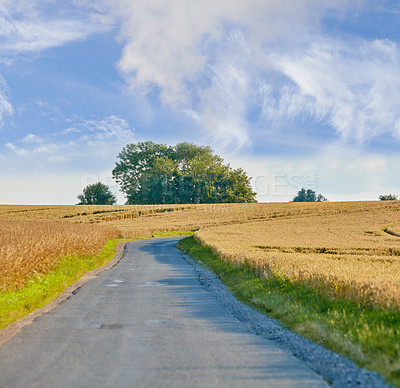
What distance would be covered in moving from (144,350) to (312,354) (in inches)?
121

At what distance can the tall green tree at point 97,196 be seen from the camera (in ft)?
411

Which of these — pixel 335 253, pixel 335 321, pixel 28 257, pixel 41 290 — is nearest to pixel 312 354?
pixel 335 321

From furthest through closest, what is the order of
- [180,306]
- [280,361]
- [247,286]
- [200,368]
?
[247,286] < [180,306] < [280,361] < [200,368]

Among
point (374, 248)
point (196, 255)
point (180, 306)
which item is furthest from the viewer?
point (374, 248)

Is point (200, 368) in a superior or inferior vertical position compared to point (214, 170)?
inferior

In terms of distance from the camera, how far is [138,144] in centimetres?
12706

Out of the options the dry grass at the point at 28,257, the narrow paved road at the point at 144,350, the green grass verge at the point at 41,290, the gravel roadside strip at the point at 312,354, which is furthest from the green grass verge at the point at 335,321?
the dry grass at the point at 28,257

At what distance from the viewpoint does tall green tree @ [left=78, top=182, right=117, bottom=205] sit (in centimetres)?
12538

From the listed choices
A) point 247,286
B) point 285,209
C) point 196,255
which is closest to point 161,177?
point 285,209

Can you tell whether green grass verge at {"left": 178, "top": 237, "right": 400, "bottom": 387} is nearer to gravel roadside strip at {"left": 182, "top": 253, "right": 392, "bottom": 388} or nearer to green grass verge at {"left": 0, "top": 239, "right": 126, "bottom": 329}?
gravel roadside strip at {"left": 182, "top": 253, "right": 392, "bottom": 388}

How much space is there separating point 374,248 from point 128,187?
310ft

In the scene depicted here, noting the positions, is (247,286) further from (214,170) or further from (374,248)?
(214,170)

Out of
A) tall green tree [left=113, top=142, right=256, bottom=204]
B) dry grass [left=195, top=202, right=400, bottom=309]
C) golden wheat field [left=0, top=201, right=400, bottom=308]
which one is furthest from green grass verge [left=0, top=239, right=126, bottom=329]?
tall green tree [left=113, top=142, right=256, bottom=204]

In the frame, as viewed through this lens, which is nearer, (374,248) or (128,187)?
(374,248)
